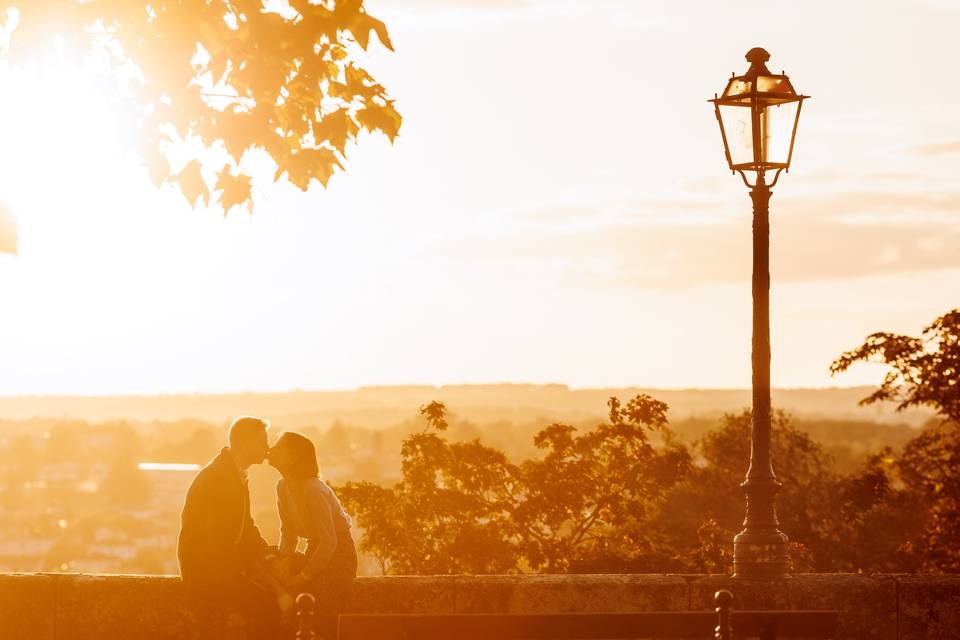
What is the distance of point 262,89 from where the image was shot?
407 inches

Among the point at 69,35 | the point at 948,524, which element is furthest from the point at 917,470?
the point at 69,35

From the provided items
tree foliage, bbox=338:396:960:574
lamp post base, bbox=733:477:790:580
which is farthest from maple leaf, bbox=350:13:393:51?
tree foliage, bbox=338:396:960:574

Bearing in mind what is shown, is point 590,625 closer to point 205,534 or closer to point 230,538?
point 230,538

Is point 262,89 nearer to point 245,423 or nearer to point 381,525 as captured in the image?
point 245,423

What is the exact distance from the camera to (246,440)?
10.2 m

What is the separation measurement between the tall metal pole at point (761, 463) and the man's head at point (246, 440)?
4192mm

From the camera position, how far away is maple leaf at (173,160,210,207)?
1034 centimetres

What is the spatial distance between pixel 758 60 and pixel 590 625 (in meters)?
5.88

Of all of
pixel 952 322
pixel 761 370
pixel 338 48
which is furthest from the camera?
pixel 952 322

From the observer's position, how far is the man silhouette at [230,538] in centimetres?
1019

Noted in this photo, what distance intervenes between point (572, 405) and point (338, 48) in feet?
618

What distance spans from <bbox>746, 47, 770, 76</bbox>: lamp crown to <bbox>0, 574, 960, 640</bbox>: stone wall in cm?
408

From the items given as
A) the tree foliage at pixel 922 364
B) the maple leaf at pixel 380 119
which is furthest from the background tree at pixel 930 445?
the maple leaf at pixel 380 119

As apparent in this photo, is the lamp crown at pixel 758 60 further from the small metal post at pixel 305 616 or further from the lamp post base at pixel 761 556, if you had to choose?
the small metal post at pixel 305 616
